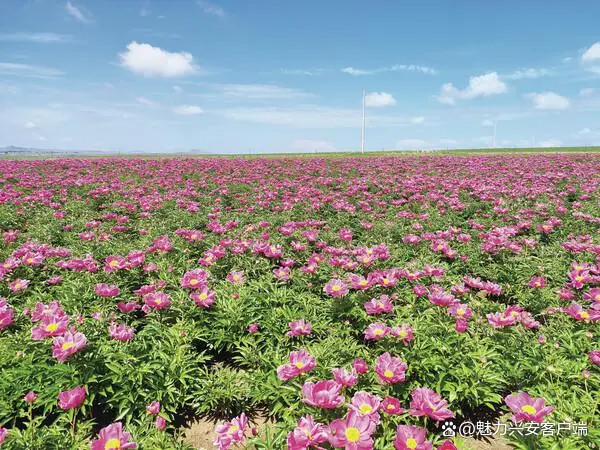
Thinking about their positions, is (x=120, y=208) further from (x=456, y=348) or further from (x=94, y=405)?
(x=456, y=348)

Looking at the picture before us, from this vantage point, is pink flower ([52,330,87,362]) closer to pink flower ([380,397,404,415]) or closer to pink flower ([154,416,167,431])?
pink flower ([154,416,167,431])

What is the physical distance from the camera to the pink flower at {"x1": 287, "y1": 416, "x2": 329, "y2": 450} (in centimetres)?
164

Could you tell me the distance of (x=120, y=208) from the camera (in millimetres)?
8258

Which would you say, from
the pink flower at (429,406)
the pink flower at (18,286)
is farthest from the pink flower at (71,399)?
the pink flower at (18,286)

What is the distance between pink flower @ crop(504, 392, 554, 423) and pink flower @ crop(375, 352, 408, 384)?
561 mm

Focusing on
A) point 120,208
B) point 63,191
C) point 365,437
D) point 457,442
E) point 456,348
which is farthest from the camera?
point 63,191

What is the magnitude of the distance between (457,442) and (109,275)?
3.74m

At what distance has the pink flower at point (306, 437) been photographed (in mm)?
1645

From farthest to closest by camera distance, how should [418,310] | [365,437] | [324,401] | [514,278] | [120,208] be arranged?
[120,208]
[514,278]
[418,310]
[324,401]
[365,437]

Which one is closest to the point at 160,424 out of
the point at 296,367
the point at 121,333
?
the point at 121,333

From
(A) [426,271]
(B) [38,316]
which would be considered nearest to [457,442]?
(A) [426,271]

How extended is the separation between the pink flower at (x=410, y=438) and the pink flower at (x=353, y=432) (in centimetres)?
13

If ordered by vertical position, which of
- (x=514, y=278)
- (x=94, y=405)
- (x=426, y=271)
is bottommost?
(x=94, y=405)

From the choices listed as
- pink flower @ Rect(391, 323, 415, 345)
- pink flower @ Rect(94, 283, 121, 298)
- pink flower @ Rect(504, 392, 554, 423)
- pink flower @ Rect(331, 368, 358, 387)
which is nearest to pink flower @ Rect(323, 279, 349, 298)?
pink flower @ Rect(391, 323, 415, 345)
